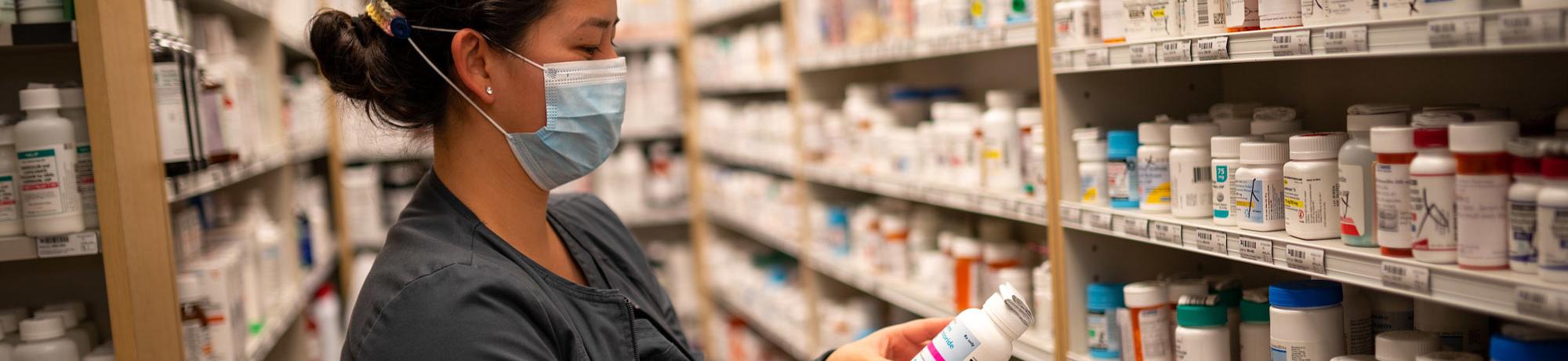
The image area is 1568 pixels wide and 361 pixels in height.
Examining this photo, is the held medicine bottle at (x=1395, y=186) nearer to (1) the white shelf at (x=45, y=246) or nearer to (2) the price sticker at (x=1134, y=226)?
(2) the price sticker at (x=1134, y=226)

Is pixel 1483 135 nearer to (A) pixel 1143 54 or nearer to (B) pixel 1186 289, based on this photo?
(A) pixel 1143 54

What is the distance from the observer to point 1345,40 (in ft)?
4.48

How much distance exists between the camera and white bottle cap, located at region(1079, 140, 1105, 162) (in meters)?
2.01

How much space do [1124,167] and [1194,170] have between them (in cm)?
18

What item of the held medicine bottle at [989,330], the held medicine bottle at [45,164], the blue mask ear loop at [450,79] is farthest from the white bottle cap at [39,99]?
the held medicine bottle at [989,330]

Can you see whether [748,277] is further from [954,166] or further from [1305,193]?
[1305,193]

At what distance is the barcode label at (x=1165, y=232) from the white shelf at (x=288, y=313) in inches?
88.2

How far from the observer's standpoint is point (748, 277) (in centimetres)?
475

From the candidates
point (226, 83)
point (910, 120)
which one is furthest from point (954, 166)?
point (226, 83)

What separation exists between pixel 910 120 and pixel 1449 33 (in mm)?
1960

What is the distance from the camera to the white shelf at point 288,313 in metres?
2.82

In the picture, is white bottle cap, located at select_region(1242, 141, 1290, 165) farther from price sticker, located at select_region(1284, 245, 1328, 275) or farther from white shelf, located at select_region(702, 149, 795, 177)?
white shelf, located at select_region(702, 149, 795, 177)

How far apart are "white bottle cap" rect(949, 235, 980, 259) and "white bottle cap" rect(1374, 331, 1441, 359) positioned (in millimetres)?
1194

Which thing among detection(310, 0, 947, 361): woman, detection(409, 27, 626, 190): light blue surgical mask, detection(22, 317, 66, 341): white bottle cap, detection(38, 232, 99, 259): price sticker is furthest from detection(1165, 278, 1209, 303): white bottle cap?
detection(22, 317, 66, 341): white bottle cap
